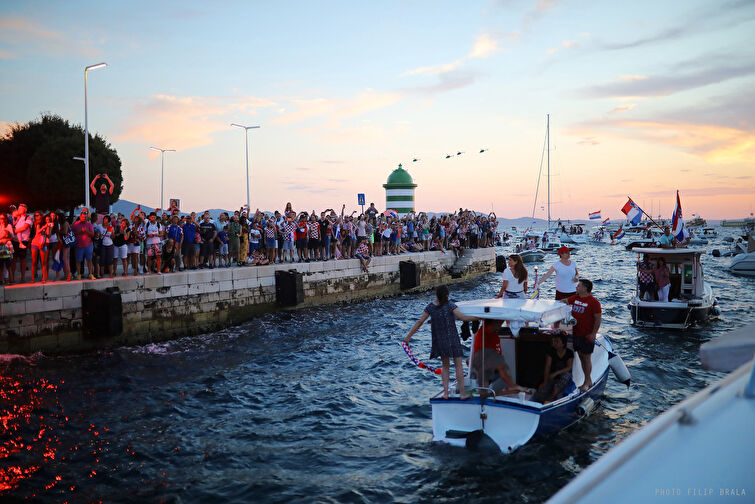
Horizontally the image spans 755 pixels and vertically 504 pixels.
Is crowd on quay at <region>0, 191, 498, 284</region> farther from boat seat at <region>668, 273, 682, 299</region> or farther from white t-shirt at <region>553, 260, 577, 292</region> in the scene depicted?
boat seat at <region>668, 273, 682, 299</region>

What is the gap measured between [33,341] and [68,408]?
3.77 meters

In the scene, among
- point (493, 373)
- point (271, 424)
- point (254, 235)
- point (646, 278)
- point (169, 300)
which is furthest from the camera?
point (254, 235)

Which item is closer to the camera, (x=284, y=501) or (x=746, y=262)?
(x=284, y=501)

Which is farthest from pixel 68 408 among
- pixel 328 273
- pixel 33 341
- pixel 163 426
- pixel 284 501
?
pixel 328 273

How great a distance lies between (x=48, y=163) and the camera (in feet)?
119

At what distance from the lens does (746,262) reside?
35.8 metres

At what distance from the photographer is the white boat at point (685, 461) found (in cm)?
162

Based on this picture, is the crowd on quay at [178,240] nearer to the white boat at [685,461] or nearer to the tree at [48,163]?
the white boat at [685,461]

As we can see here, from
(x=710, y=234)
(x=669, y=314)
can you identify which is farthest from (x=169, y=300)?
(x=710, y=234)

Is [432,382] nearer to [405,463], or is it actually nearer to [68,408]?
[405,463]

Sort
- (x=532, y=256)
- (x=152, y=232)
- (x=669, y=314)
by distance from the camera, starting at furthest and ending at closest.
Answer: (x=532, y=256), (x=669, y=314), (x=152, y=232)

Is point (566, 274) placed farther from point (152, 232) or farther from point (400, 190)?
point (400, 190)

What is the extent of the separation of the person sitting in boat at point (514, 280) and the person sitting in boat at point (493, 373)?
Answer: 226 cm

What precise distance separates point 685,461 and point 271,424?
915 cm
